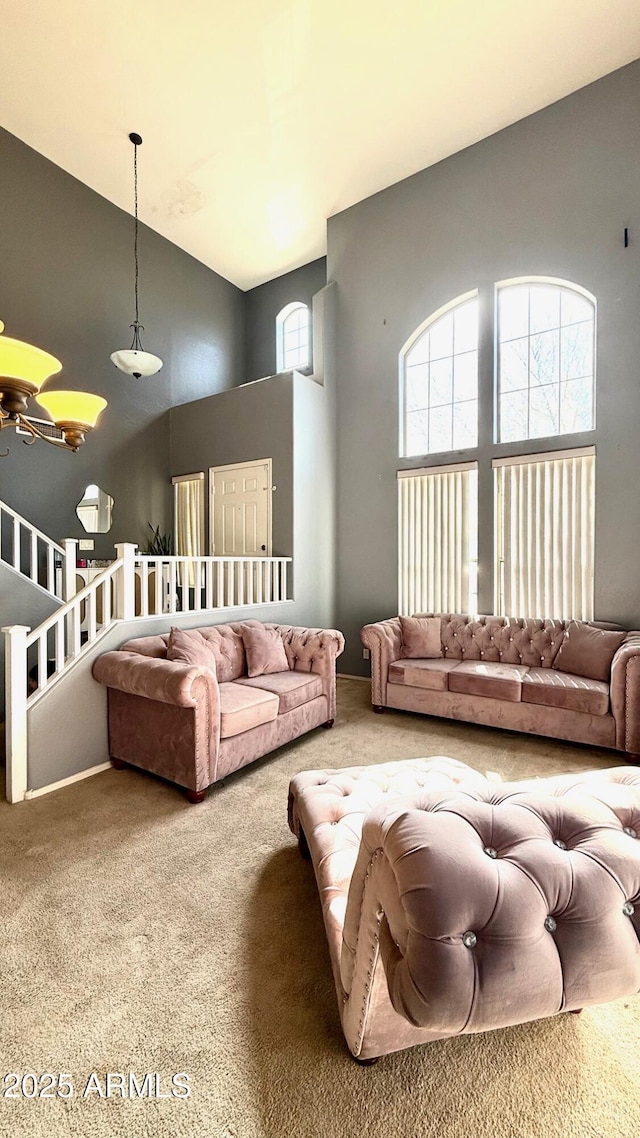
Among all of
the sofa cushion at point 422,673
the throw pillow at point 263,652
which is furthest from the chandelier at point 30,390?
the sofa cushion at point 422,673

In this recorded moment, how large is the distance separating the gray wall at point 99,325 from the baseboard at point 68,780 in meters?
3.08

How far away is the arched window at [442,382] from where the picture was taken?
4918 mm

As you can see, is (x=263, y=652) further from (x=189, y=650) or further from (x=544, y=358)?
(x=544, y=358)

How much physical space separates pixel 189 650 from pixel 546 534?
340 centimetres

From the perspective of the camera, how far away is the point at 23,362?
73.4 inches

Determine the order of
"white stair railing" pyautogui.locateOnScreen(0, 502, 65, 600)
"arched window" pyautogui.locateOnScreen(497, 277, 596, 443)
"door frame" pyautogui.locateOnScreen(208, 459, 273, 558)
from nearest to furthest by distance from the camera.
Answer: "arched window" pyautogui.locateOnScreen(497, 277, 596, 443)
"white stair railing" pyautogui.locateOnScreen(0, 502, 65, 600)
"door frame" pyautogui.locateOnScreen(208, 459, 273, 558)

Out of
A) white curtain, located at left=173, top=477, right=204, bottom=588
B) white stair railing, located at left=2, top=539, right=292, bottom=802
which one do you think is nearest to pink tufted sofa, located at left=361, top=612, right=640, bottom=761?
white stair railing, located at left=2, top=539, right=292, bottom=802

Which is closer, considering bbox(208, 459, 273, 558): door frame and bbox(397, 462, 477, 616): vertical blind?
bbox(397, 462, 477, 616): vertical blind

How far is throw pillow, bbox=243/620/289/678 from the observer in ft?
11.7

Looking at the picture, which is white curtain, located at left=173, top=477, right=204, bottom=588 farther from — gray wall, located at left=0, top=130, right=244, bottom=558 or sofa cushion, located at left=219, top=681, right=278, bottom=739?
sofa cushion, located at left=219, top=681, right=278, bottom=739

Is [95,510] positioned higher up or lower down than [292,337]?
lower down

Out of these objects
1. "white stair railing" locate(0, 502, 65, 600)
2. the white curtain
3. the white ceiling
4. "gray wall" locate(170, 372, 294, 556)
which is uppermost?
the white ceiling

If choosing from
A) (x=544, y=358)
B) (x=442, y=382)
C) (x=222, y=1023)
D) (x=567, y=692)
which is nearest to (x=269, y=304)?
(x=442, y=382)

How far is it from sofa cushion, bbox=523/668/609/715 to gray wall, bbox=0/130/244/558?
4.89m
